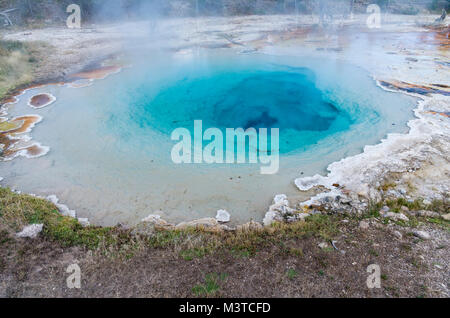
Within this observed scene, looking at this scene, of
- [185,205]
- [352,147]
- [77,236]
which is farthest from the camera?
[352,147]

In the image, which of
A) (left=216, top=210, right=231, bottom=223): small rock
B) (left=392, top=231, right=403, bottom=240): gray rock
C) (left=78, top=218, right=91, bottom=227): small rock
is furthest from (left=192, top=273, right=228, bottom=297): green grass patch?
(left=392, top=231, right=403, bottom=240): gray rock

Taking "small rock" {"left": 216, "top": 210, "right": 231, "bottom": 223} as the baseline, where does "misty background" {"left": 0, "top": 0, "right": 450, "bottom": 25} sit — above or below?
above

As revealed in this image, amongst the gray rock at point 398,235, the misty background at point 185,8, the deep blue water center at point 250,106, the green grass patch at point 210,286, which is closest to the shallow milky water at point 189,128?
the deep blue water center at point 250,106

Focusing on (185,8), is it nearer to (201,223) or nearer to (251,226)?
(201,223)

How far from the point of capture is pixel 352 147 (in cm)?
774

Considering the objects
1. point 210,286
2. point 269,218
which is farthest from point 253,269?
point 269,218

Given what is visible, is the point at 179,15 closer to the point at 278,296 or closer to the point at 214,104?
the point at 214,104

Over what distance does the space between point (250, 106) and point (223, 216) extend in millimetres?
6389

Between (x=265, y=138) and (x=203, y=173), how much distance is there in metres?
2.73

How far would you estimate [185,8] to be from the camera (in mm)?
26969

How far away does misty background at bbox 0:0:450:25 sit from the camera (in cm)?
2194

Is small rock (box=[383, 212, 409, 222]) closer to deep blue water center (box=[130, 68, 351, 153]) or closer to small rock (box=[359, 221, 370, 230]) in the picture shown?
small rock (box=[359, 221, 370, 230])

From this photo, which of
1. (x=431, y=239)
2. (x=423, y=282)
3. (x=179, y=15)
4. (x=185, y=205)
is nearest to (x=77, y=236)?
(x=185, y=205)

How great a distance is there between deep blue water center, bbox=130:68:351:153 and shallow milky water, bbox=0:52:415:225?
41 millimetres
